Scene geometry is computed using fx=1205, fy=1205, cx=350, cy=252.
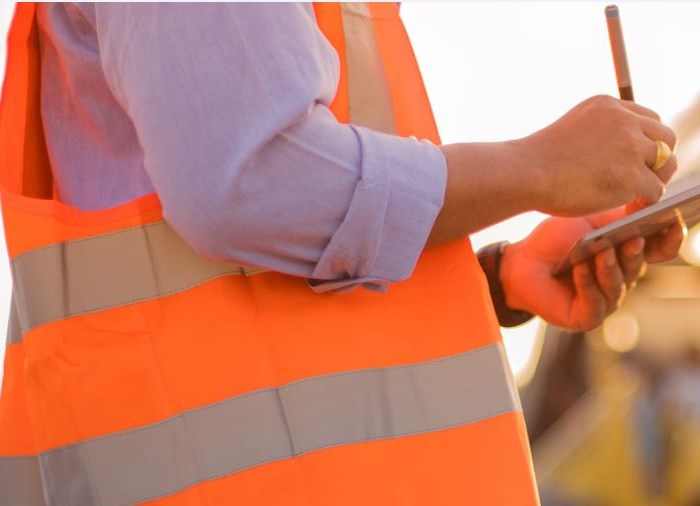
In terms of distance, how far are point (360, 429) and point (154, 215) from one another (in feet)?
1.27

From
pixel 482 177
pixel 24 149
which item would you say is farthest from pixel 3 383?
pixel 482 177

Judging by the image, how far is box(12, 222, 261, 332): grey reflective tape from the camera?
61.9 inches

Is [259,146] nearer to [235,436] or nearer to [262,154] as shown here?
[262,154]

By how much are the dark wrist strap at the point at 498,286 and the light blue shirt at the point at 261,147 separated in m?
0.83

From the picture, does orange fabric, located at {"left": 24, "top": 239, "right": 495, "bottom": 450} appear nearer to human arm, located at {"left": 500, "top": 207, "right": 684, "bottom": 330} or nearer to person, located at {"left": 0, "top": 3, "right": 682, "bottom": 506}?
person, located at {"left": 0, "top": 3, "right": 682, "bottom": 506}

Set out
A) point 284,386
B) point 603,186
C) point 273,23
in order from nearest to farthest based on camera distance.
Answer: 1. point 273,23
2. point 284,386
3. point 603,186

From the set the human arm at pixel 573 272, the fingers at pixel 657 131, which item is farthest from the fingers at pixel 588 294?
the fingers at pixel 657 131

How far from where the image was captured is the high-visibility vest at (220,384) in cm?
154

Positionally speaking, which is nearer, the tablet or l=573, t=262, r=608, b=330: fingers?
the tablet

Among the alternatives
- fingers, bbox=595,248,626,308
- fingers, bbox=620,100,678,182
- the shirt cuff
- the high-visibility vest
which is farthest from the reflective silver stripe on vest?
fingers, bbox=595,248,626,308

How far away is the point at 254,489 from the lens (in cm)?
153

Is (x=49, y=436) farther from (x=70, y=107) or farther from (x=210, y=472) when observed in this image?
(x=70, y=107)

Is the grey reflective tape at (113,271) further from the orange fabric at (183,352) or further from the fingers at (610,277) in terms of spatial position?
the fingers at (610,277)

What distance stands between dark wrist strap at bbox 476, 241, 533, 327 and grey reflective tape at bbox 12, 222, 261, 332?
867 mm
